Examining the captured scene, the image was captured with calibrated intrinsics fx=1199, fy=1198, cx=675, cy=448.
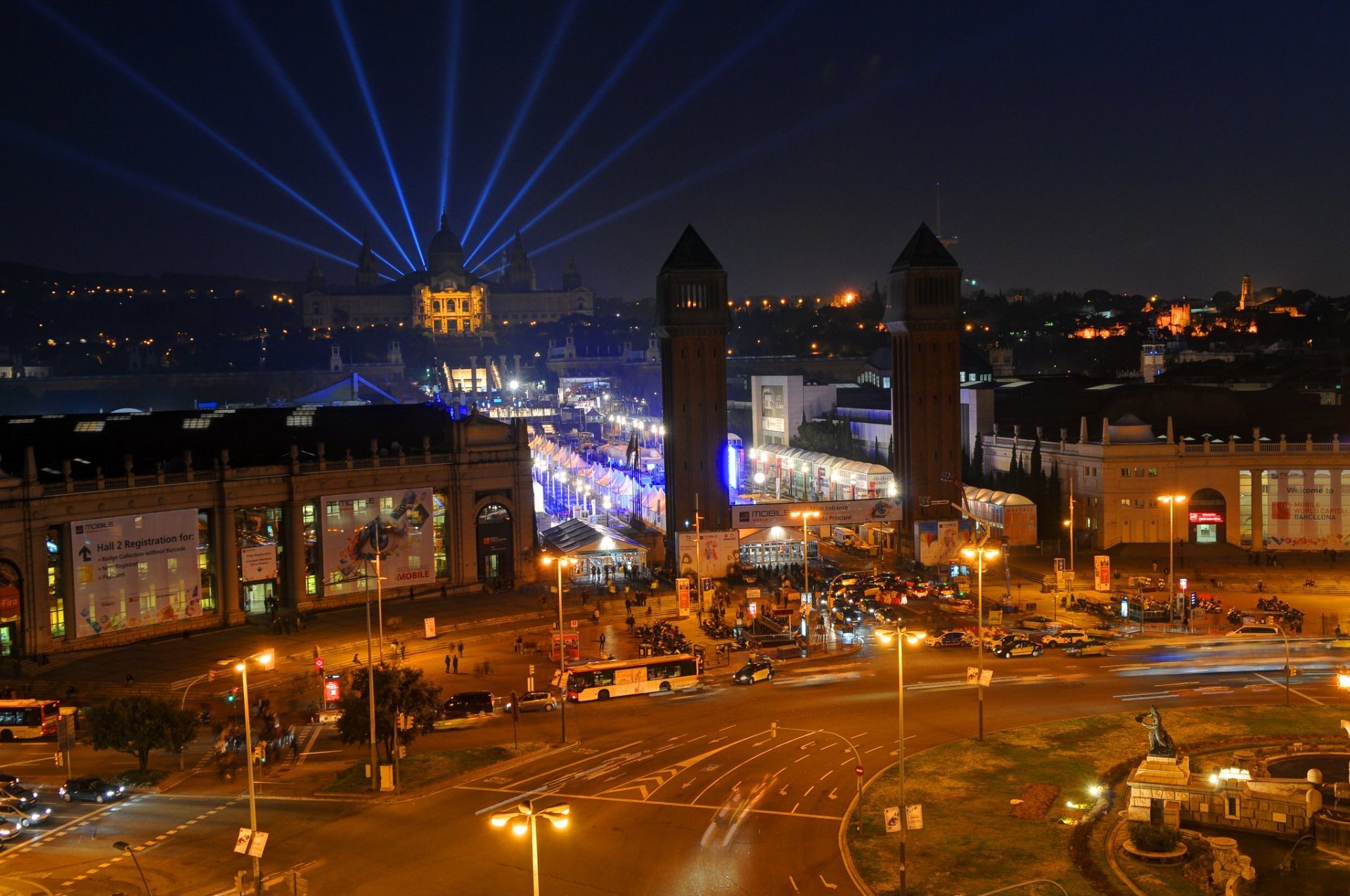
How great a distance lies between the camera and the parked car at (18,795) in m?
33.8

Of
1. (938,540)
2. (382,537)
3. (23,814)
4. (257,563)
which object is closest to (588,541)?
(382,537)

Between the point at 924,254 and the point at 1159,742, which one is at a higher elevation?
the point at 924,254

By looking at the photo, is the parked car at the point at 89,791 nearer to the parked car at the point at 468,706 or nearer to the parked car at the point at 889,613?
the parked car at the point at 468,706

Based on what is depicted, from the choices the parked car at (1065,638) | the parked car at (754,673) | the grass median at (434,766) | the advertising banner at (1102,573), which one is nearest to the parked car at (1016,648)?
the parked car at (1065,638)

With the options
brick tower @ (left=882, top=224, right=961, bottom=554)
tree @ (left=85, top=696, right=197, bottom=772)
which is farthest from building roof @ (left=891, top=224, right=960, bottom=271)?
tree @ (left=85, top=696, right=197, bottom=772)

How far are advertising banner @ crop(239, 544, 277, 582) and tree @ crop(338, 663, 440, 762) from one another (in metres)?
24.0

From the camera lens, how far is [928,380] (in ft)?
263

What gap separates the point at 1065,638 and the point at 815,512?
2285 centimetres

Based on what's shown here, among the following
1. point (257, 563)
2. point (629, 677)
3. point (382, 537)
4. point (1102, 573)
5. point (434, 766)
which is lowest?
point (434, 766)

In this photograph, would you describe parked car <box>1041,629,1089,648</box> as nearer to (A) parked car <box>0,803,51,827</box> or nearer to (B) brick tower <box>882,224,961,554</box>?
(B) brick tower <box>882,224,961,554</box>

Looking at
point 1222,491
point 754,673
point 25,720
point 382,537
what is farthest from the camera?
point 1222,491

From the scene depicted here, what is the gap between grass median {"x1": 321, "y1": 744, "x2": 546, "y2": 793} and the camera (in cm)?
3556

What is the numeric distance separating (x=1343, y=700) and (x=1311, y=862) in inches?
600

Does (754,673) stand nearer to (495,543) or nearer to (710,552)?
(710,552)
